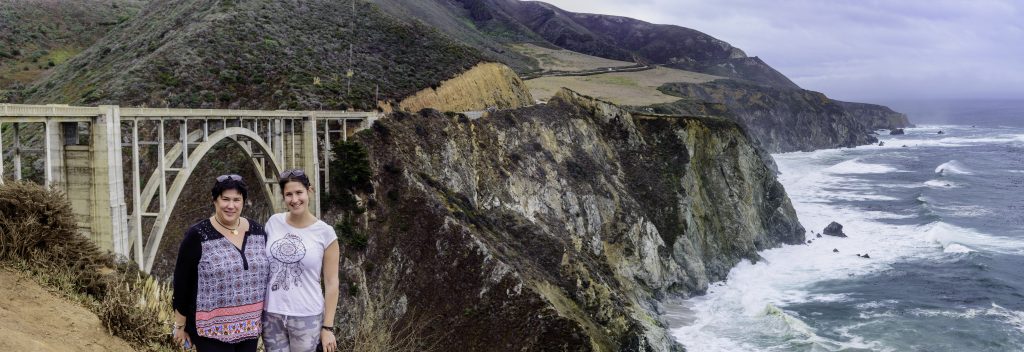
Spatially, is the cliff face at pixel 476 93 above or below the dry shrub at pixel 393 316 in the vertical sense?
above

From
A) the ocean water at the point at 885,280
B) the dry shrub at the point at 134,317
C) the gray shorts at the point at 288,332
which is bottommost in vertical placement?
the ocean water at the point at 885,280

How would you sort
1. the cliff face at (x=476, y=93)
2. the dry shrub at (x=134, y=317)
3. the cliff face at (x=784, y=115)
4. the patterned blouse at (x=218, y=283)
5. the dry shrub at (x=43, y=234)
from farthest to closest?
the cliff face at (x=784, y=115) → the cliff face at (x=476, y=93) → the dry shrub at (x=43, y=234) → the dry shrub at (x=134, y=317) → the patterned blouse at (x=218, y=283)

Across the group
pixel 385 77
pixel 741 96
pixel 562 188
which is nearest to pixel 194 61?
pixel 385 77

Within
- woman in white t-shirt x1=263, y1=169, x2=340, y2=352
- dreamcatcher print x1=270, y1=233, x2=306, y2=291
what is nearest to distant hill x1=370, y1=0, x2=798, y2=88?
woman in white t-shirt x1=263, y1=169, x2=340, y2=352

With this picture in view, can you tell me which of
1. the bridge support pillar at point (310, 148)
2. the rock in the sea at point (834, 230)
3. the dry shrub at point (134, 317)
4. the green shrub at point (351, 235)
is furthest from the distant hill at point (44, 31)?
the rock in the sea at point (834, 230)

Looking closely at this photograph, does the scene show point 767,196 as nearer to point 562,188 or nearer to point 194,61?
point 562,188

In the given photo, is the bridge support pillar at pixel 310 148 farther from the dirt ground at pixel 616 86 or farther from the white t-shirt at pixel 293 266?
the dirt ground at pixel 616 86
